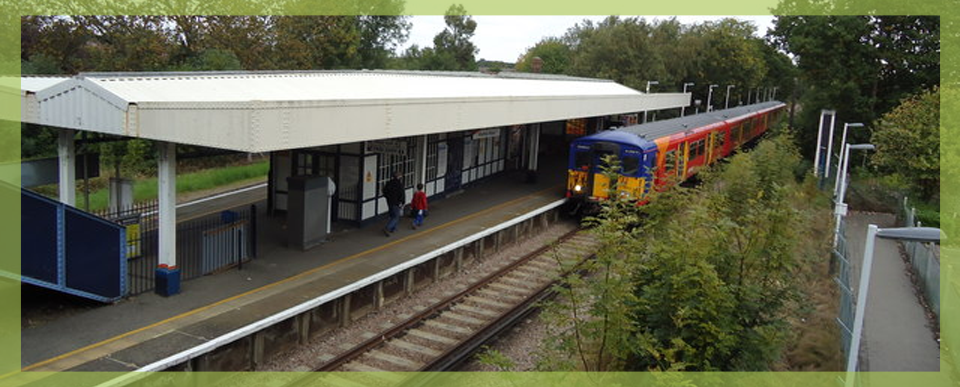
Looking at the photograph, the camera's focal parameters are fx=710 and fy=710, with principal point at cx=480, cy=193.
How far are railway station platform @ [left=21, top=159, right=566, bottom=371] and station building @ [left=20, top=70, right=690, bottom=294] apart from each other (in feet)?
2.34

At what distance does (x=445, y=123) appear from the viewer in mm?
15844

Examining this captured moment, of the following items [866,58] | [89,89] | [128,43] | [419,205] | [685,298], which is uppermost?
[866,58]

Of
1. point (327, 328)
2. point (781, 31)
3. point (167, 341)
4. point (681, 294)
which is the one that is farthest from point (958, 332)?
point (781, 31)

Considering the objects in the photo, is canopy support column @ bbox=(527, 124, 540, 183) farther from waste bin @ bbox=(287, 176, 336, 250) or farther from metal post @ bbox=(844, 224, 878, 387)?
metal post @ bbox=(844, 224, 878, 387)

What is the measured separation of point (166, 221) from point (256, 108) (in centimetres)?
238

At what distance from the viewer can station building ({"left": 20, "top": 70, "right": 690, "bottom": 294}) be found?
33.6 ft

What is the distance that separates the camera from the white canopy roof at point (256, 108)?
1017 centimetres

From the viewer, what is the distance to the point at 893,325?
44.0 feet

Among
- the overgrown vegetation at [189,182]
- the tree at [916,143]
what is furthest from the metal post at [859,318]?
the overgrown vegetation at [189,182]

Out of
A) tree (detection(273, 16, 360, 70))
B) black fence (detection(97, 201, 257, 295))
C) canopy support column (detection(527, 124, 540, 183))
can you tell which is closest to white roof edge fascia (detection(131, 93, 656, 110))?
black fence (detection(97, 201, 257, 295))

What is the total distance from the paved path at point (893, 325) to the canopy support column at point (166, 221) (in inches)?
414

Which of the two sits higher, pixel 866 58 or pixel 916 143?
pixel 866 58

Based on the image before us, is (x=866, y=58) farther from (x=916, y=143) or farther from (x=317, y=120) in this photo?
(x=317, y=120)

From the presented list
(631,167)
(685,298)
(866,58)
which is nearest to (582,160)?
(631,167)
